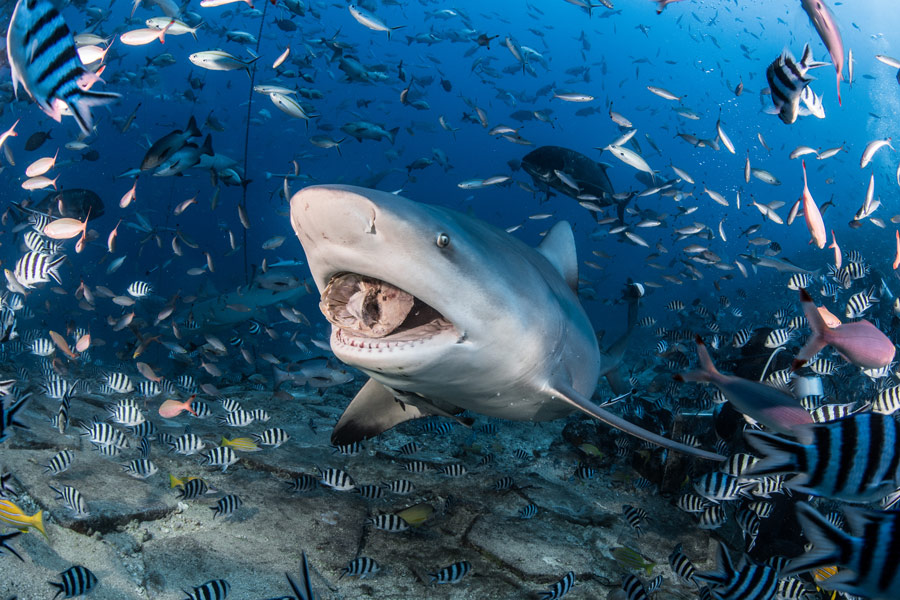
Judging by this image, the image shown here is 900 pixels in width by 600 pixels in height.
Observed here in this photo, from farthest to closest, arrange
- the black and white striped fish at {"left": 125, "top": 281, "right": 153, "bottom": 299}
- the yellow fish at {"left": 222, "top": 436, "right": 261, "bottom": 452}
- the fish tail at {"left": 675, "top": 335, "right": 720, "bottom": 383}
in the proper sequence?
the black and white striped fish at {"left": 125, "top": 281, "right": 153, "bottom": 299}, the yellow fish at {"left": 222, "top": 436, "right": 261, "bottom": 452}, the fish tail at {"left": 675, "top": 335, "right": 720, "bottom": 383}

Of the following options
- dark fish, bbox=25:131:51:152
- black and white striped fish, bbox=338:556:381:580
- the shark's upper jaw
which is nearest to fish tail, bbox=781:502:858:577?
the shark's upper jaw

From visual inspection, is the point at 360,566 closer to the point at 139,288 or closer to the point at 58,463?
the point at 58,463

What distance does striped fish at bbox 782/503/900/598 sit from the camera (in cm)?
137

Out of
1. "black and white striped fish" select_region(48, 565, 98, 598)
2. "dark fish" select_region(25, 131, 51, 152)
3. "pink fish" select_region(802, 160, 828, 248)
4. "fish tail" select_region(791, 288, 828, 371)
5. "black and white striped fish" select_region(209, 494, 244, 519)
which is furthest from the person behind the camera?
"dark fish" select_region(25, 131, 51, 152)

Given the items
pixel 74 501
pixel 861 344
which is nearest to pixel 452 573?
pixel 74 501

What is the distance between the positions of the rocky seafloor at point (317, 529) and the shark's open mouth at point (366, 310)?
2.02m

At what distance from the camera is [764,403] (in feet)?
10.2

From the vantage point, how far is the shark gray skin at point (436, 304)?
200cm

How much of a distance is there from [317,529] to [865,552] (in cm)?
371

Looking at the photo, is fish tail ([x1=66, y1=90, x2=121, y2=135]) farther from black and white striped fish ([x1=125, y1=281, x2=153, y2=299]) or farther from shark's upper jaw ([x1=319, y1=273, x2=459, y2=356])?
black and white striped fish ([x1=125, y1=281, x2=153, y2=299])

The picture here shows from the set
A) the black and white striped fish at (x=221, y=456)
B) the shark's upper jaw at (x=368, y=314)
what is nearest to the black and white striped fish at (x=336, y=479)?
the black and white striped fish at (x=221, y=456)

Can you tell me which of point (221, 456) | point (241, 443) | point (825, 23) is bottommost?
point (241, 443)

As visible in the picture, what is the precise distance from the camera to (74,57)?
183 centimetres

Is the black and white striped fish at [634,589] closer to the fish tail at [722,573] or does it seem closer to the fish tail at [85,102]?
the fish tail at [722,573]
